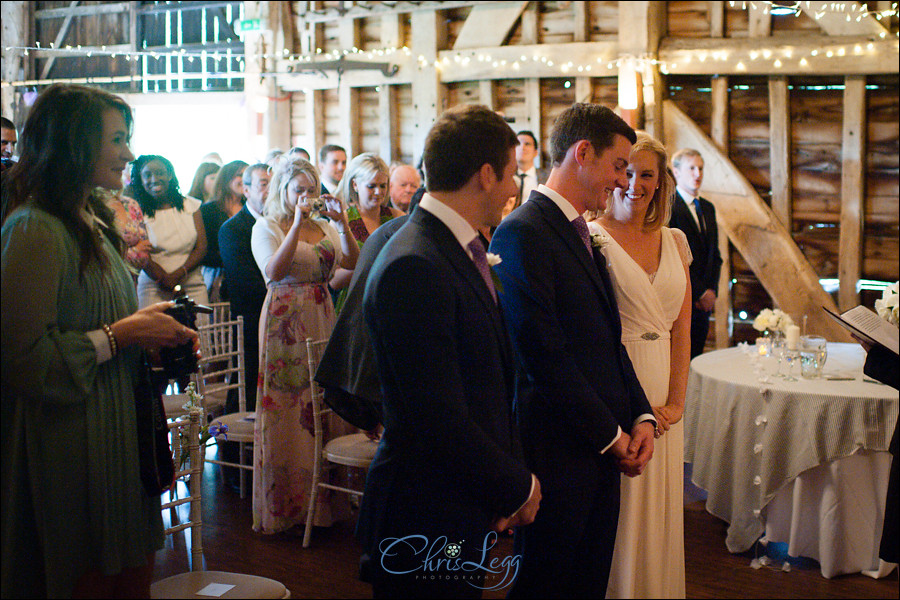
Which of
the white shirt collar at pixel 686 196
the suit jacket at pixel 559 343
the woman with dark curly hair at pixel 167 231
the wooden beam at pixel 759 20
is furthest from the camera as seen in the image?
the wooden beam at pixel 759 20

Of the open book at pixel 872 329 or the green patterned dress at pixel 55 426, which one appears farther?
the open book at pixel 872 329

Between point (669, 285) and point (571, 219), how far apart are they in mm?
571

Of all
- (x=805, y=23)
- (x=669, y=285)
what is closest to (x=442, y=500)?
(x=669, y=285)

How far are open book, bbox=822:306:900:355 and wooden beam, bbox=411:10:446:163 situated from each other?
16.5 ft

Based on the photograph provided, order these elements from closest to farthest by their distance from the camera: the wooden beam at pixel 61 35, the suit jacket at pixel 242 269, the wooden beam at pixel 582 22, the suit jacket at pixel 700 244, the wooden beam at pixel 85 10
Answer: the suit jacket at pixel 242 269, the suit jacket at pixel 700 244, the wooden beam at pixel 582 22, the wooden beam at pixel 85 10, the wooden beam at pixel 61 35

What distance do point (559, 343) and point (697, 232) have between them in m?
3.51

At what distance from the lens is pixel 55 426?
1670 millimetres

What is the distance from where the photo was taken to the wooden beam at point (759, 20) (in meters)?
6.12

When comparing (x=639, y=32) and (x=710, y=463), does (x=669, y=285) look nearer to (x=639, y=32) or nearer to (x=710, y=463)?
(x=710, y=463)

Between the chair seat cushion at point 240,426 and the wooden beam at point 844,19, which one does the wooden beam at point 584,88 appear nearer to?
the wooden beam at point 844,19

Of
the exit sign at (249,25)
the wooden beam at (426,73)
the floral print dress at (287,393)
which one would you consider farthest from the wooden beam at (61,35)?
the floral print dress at (287,393)

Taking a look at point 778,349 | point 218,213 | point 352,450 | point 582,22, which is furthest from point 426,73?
point 352,450

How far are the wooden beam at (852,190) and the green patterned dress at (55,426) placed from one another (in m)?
5.61

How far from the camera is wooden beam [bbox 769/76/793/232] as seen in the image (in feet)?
20.3
